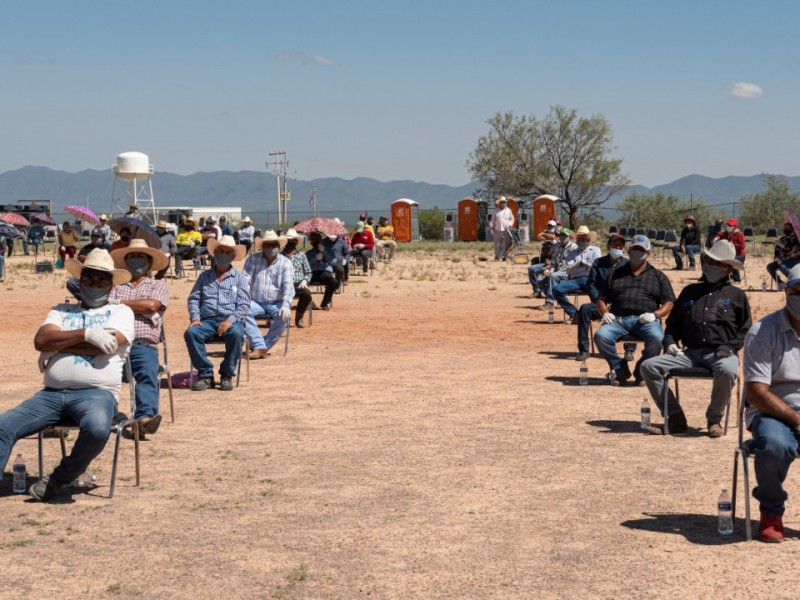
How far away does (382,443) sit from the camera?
31.4 ft

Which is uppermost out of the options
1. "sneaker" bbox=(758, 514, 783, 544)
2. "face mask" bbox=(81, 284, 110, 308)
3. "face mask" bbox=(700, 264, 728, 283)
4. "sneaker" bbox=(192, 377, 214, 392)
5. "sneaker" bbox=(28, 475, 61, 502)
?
"face mask" bbox=(700, 264, 728, 283)

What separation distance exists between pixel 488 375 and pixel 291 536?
6.69m

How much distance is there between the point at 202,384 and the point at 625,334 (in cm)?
427

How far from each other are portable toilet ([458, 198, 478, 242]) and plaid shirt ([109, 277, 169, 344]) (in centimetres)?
4558

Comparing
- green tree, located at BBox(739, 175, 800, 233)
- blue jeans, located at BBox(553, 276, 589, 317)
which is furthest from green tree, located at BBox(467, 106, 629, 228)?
blue jeans, located at BBox(553, 276, 589, 317)

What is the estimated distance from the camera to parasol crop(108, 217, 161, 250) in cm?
1410

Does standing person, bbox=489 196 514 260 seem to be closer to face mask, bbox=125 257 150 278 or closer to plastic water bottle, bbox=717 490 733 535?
face mask, bbox=125 257 150 278

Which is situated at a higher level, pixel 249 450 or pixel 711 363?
pixel 711 363

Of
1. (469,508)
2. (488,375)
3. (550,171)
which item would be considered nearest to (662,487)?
(469,508)

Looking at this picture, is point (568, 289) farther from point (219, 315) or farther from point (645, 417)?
point (645, 417)

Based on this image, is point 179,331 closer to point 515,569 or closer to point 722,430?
point 722,430

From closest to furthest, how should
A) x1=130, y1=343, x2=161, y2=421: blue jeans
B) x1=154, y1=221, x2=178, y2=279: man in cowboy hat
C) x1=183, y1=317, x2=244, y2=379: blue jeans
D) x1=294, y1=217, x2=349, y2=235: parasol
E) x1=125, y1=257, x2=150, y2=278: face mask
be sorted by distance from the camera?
x1=130, y1=343, x2=161, y2=421: blue jeans, x1=125, y1=257, x2=150, y2=278: face mask, x1=183, y1=317, x2=244, y2=379: blue jeans, x1=294, y1=217, x2=349, y2=235: parasol, x1=154, y1=221, x2=178, y2=279: man in cowboy hat

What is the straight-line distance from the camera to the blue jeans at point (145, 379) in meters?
9.70

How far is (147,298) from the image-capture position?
1025cm
